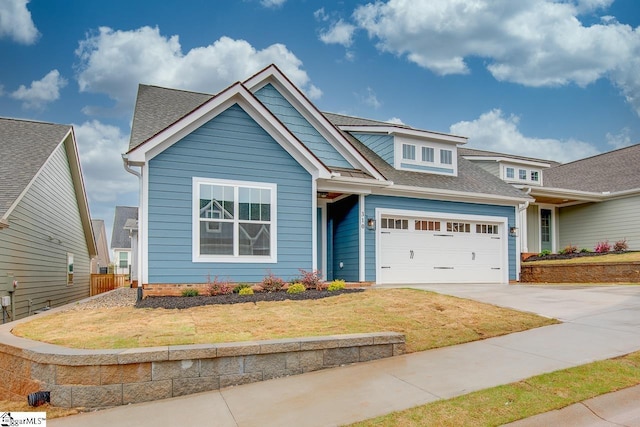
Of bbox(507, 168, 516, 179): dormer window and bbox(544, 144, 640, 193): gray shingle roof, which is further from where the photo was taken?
bbox(507, 168, 516, 179): dormer window

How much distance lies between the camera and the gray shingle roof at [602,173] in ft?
69.8

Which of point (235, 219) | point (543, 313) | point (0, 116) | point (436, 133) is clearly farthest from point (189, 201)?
point (0, 116)

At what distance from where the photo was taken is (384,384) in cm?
543

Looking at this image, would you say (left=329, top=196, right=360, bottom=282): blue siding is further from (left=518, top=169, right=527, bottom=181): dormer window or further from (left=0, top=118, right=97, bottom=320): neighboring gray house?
(left=518, top=169, right=527, bottom=181): dormer window

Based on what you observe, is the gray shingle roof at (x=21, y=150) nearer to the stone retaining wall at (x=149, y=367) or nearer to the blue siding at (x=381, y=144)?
the stone retaining wall at (x=149, y=367)

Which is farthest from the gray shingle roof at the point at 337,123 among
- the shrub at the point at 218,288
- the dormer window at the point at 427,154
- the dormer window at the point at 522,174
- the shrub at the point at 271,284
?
the dormer window at the point at 522,174

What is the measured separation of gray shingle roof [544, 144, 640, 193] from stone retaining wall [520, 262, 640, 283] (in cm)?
594

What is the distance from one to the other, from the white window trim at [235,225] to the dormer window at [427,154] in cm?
718

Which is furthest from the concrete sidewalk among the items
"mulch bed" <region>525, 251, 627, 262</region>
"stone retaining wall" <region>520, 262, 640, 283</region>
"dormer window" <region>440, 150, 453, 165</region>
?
"mulch bed" <region>525, 251, 627, 262</region>

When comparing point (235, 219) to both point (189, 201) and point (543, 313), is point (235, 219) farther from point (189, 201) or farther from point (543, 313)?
point (543, 313)

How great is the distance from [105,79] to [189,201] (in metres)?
10.4

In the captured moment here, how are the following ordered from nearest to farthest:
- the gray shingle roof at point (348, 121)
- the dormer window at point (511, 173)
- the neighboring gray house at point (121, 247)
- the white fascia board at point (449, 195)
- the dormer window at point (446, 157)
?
the white fascia board at point (449, 195) → the dormer window at point (446, 157) → the gray shingle roof at point (348, 121) → the dormer window at point (511, 173) → the neighboring gray house at point (121, 247)

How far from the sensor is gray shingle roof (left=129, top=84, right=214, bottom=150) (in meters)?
12.3

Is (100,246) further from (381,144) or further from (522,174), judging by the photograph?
(522,174)
